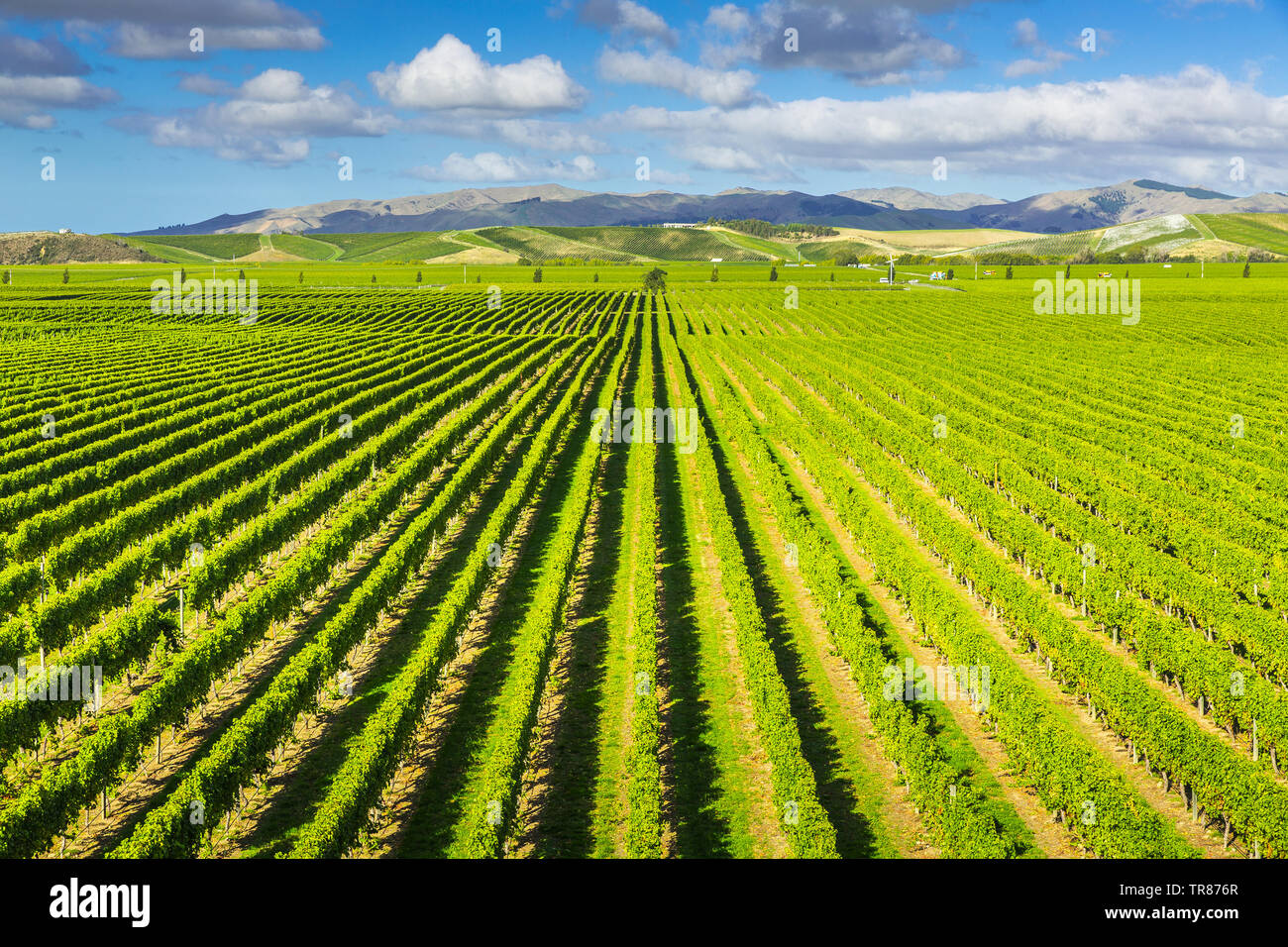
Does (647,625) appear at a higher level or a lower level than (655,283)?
lower

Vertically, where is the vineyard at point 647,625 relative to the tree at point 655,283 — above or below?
below

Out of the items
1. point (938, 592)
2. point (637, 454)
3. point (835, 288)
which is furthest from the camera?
point (835, 288)

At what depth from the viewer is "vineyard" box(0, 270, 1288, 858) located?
14.8 meters

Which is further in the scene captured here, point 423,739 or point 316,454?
point 316,454

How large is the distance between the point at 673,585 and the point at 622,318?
285 feet

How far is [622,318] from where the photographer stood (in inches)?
4328

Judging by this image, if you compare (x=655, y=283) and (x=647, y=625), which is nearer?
(x=647, y=625)

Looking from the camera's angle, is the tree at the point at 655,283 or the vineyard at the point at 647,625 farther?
the tree at the point at 655,283

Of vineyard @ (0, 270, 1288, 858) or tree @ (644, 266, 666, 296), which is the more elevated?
tree @ (644, 266, 666, 296)

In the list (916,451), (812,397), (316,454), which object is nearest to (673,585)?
(916,451)

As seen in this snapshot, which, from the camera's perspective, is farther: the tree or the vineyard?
the tree

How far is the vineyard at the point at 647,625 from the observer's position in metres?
14.8

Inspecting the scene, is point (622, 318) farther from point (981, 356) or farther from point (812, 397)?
point (812, 397)

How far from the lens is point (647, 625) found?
2138 centimetres
